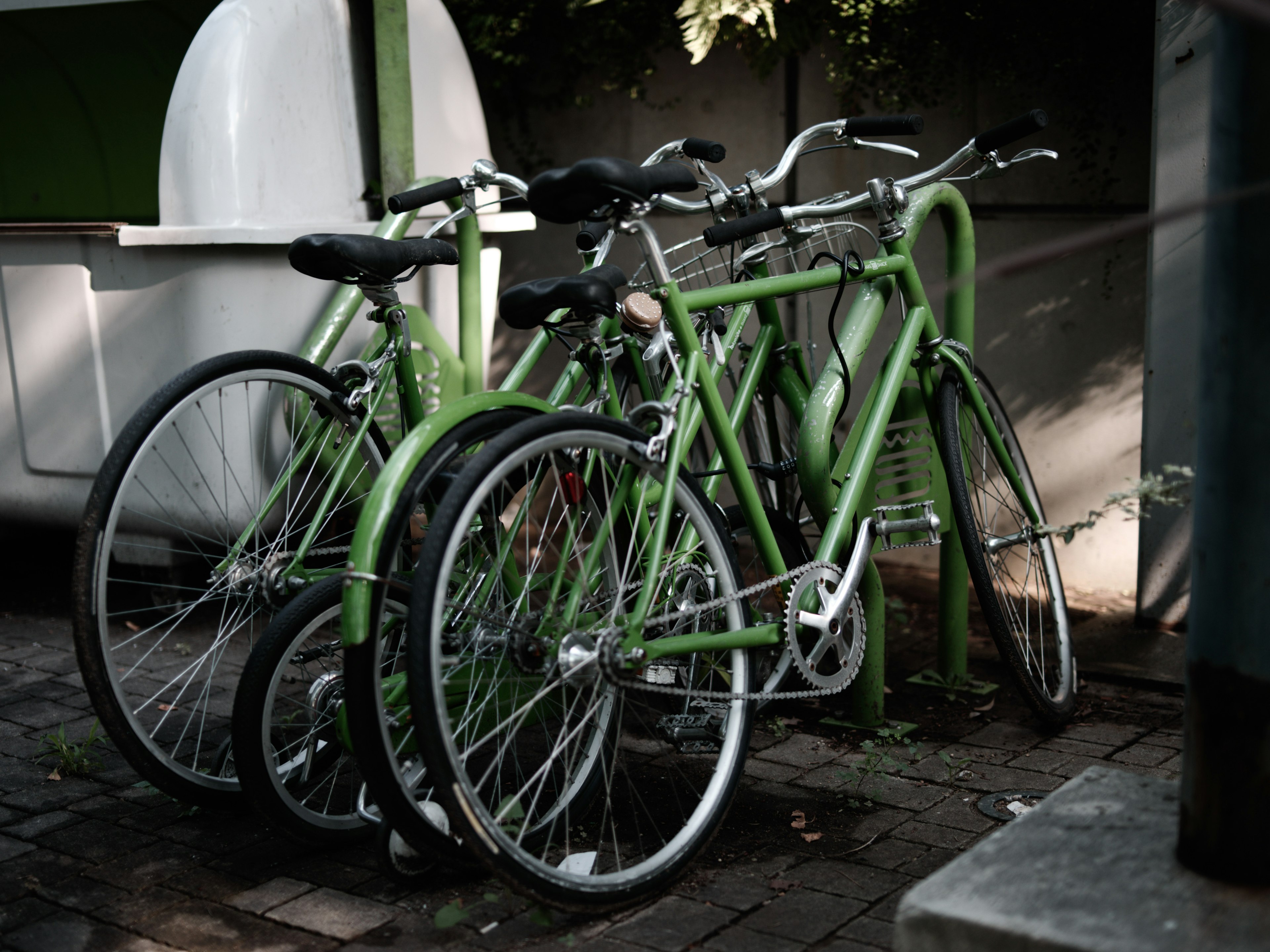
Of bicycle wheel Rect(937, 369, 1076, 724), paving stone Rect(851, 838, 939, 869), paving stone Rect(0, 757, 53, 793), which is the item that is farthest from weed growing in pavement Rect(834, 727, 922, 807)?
paving stone Rect(0, 757, 53, 793)

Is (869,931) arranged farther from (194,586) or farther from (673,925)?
(194,586)

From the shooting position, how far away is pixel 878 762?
3260mm

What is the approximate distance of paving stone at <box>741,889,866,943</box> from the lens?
7.91 feet

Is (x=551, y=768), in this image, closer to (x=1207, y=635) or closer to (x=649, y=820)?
(x=649, y=820)

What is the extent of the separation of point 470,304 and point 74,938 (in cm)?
211

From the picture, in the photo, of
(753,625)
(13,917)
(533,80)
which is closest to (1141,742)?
(753,625)

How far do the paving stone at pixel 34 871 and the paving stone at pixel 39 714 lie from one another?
80cm

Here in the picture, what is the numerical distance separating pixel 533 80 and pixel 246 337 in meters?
2.05

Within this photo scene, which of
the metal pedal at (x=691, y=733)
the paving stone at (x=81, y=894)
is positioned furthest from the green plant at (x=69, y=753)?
the metal pedal at (x=691, y=733)

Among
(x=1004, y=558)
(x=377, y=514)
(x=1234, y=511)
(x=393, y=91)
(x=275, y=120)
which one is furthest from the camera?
(x=393, y=91)

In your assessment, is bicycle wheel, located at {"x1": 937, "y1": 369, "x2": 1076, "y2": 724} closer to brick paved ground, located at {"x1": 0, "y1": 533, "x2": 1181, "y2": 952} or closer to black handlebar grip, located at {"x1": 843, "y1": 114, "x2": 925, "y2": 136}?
brick paved ground, located at {"x1": 0, "y1": 533, "x2": 1181, "y2": 952}

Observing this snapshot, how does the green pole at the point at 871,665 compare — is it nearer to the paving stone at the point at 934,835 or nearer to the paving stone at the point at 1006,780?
the paving stone at the point at 1006,780

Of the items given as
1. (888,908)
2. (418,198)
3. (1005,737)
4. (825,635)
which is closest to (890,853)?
(888,908)

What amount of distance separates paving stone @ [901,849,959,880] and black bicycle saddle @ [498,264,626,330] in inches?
51.1
